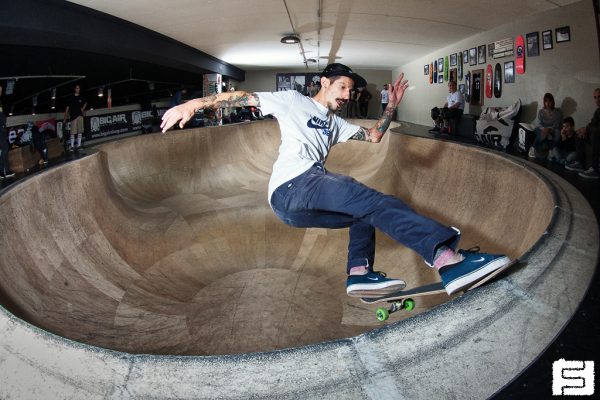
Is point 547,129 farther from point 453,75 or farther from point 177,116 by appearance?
point 453,75

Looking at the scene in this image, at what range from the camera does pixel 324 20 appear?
444 inches

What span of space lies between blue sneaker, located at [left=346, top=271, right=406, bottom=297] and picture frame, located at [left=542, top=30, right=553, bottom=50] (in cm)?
907

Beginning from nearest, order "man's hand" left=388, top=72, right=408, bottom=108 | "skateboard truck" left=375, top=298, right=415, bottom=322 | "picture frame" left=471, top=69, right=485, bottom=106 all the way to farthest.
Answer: "skateboard truck" left=375, top=298, right=415, bottom=322 < "man's hand" left=388, top=72, right=408, bottom=108 < "picture frame" left=471, top=69, right=485, bottom=106

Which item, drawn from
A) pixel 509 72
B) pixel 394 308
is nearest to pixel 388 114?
pixel 394 308

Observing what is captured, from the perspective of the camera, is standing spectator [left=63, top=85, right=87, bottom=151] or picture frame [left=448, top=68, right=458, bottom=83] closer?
standing spectator [left=63, top=85, right=87, bottom=151]

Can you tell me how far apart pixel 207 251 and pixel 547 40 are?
910cm

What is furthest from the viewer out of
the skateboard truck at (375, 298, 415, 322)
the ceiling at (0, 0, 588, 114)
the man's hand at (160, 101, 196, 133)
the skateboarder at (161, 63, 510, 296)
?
the ceiling at (0, 0, 588, 114)

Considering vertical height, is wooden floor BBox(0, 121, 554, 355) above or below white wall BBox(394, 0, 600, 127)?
below

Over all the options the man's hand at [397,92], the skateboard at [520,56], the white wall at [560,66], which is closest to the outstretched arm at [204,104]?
the man's hand at [397,92]

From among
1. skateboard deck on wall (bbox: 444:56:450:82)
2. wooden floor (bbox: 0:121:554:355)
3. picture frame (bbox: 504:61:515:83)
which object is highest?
skateboard deck on wall (bbox: 444:56:450:82)

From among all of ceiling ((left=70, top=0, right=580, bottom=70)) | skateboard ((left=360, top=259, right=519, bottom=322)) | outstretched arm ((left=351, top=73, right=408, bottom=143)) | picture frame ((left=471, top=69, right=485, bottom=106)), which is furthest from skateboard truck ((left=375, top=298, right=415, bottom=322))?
picture frame ((left=471, top=69, right=485, bottom=106))

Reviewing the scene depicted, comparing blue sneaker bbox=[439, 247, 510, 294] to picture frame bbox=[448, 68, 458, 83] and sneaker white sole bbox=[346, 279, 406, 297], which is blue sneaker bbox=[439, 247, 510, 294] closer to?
sneaker white sole bbox=[346, 279, 406, 297]

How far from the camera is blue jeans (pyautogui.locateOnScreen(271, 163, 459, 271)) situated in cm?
209

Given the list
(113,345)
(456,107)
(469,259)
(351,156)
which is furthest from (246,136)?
(469,259)
